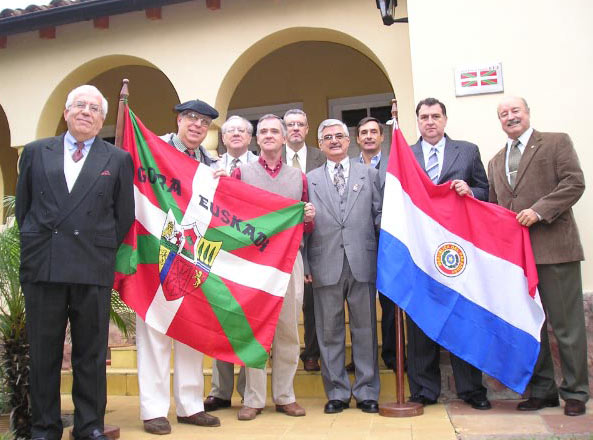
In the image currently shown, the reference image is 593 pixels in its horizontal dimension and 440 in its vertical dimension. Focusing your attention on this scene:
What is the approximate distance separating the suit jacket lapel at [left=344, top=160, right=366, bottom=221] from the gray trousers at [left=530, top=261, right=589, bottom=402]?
1.46 m

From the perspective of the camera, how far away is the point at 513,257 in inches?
190

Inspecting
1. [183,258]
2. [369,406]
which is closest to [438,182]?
[369,406]

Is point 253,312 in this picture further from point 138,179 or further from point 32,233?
point 32,233

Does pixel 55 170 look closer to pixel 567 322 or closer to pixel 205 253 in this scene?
pixel 205 253

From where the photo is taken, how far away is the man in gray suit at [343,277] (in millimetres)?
4926

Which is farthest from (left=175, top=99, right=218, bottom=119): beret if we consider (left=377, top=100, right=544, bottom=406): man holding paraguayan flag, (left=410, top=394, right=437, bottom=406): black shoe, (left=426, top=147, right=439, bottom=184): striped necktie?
(left=410, top=394, right=437, bottom=406): black shoe

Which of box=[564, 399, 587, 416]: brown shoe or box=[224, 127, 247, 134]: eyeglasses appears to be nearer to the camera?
box=[564, 399, 587, 416]: brown shoe

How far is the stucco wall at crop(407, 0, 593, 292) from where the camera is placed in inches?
221

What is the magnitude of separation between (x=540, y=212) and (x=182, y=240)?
2.58 m

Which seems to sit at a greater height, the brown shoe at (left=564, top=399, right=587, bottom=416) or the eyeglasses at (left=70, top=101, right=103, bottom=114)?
the eyeglasses at (left=70, top=101, right=103, bottom=114)

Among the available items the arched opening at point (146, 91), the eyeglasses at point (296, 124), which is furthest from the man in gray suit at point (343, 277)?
the arched opening at point (146, 91)

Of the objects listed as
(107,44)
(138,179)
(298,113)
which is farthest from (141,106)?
(138,179)

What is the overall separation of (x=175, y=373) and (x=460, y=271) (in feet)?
7.30

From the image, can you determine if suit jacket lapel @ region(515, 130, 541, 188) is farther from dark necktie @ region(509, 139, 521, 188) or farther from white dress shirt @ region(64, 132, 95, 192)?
white dress shirt @ region(64, 132, 95, 192)
